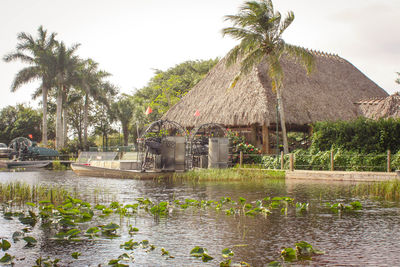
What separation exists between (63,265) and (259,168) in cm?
1693

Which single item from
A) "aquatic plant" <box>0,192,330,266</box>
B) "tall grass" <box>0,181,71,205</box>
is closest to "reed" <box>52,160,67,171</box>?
"tall grass" <box>0,181,71,205</box>

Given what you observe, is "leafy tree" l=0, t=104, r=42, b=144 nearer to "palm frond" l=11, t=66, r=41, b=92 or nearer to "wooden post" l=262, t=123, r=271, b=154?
"palm frond" l=11, t=66, r=41, b=92

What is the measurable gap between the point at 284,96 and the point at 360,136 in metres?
7.53

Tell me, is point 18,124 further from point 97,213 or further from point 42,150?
point 97,213

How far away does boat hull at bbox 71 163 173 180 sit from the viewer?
2048 centimetres

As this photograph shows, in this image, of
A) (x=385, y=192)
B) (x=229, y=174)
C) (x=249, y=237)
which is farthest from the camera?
(x=229, y=174)

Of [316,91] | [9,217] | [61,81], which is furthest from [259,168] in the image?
[61,81]

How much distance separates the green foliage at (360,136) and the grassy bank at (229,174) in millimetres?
3006

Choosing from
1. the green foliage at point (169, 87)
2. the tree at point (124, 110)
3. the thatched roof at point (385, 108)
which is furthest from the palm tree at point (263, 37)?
the tree at point (124, 110)

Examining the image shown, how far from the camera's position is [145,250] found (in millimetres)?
7160

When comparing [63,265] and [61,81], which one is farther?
[61,81]

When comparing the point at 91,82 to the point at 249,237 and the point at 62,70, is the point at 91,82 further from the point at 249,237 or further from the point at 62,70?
the point at 249,237

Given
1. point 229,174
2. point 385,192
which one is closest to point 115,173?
point 229,174

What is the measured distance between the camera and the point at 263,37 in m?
24.8
